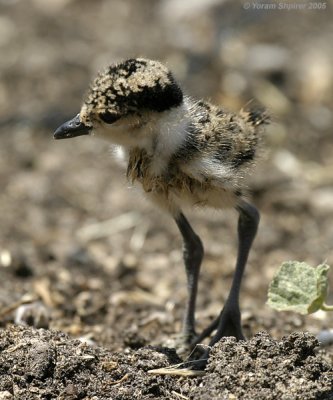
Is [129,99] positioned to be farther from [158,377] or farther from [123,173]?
[158,377]

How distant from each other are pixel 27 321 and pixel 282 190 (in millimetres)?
2485

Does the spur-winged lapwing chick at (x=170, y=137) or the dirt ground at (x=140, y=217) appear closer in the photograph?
the dirt ground at (x=140, y=217)

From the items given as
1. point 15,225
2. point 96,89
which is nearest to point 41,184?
point 15,225

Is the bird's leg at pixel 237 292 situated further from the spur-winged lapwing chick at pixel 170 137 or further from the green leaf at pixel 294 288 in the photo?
the green leaf at pixel 294 288

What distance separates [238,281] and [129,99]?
910mm

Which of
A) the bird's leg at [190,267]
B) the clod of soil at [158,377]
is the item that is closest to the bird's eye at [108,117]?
the bird's leg at [190,267]

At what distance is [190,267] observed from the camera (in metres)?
3.63

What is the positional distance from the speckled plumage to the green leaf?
0.39 meters

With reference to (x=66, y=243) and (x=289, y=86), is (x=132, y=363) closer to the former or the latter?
(x=66, y=243)

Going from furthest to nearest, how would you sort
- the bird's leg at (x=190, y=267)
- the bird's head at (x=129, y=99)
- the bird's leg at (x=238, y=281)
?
the bird's leg at (x=190, y=267) < the bird's leg at (x=238, y=281) < the bird's head at (x=129, y=99)

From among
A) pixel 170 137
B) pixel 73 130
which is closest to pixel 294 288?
pixel 170 137

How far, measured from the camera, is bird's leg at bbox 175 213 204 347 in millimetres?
3572

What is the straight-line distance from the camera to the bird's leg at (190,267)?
357 cm

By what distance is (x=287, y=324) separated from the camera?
394cm
